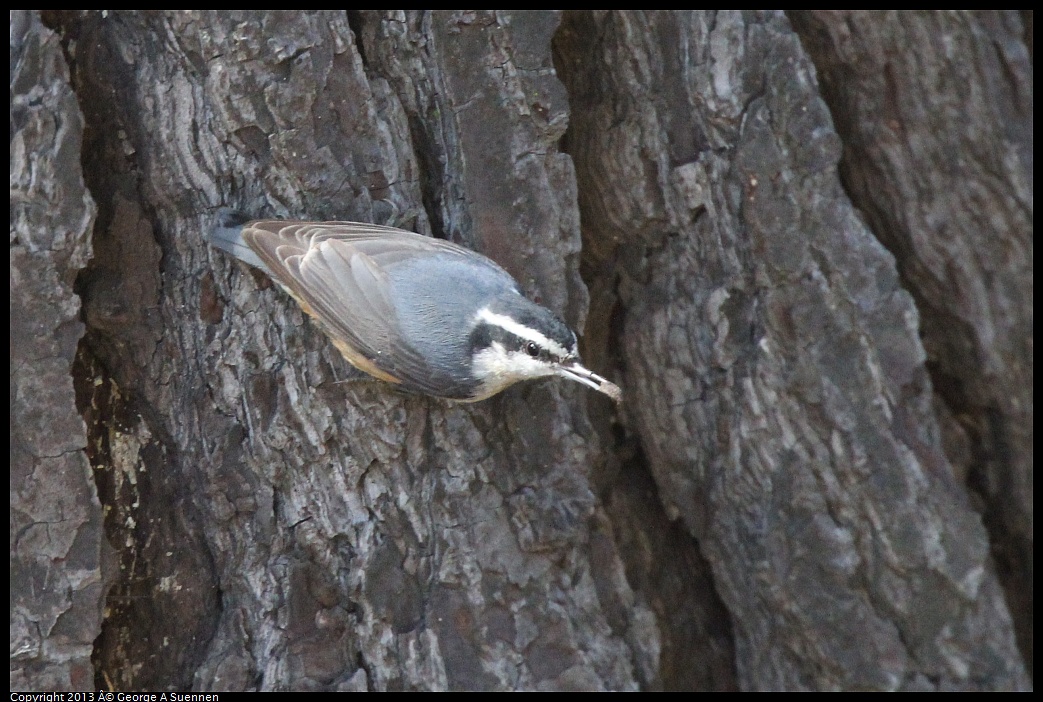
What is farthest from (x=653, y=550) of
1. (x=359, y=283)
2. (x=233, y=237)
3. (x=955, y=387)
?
(x=233, y=237)

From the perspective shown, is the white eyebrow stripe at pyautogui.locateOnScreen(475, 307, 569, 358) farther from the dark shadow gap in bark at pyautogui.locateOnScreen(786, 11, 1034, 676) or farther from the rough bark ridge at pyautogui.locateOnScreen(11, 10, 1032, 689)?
the dark shadow gap in bark at pyautogui.locateOnScreen(786, 11, 1034, 676)

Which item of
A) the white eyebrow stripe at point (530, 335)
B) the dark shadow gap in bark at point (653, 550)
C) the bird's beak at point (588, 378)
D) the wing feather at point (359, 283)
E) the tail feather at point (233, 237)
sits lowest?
the dark shadow gap in bark at point (653, 550)

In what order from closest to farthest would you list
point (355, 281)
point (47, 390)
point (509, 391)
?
point (47, 390)
point (355, 281)
point (509, 391)

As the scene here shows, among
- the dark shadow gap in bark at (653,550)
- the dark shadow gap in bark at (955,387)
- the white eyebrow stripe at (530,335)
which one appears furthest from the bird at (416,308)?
the dark shadow gap in bark at (955,387)

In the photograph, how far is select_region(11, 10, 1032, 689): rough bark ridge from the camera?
2332mm

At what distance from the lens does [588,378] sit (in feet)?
7.60

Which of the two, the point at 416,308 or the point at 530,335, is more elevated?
the point at 416,308

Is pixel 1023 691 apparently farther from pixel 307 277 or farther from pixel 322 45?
pixel 322 45

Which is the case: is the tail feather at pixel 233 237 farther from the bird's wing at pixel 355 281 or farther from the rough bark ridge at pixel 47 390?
the rough bark ridge at pixel 47 390

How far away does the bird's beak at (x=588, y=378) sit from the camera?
90.7 inches

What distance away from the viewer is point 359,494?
8.07 ft

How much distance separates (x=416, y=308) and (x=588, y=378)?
0.53 m

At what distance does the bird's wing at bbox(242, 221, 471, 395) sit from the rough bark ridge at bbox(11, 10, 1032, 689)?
0.11m

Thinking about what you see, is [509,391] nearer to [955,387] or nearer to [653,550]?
[653,550]
